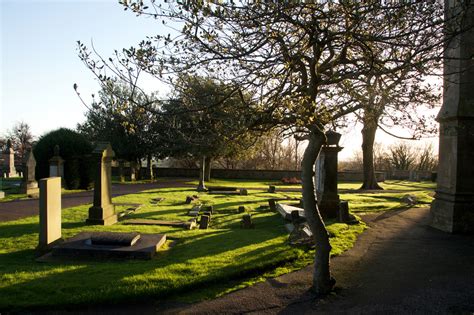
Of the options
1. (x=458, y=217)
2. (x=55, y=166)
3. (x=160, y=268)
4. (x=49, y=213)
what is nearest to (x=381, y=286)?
(x=160, y=268)

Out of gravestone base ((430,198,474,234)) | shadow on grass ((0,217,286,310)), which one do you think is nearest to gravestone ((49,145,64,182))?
Answer: shadow on grass ((0,217,286,310))

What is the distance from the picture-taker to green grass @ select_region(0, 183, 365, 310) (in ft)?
17.9

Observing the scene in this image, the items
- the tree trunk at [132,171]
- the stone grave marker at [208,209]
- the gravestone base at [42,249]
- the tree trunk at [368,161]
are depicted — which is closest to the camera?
the gravestone base at [42,249]

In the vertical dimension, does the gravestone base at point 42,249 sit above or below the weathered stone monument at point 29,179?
below

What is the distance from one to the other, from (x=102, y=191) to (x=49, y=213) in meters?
3.42

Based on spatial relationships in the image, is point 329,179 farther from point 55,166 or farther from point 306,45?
point 55,166

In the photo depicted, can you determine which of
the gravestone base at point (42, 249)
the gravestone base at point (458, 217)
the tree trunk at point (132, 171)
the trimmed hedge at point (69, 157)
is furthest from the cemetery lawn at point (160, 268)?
the tree trunk at point (132, 171)

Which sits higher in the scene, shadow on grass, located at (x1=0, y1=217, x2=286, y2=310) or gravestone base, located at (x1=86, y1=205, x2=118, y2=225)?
gravestone base, located at (x1=86, y1=205, x2=118, y2=225)

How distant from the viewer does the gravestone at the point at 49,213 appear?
26.1ft

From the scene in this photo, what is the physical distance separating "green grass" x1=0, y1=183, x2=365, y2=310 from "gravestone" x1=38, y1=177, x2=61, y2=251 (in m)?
0.41

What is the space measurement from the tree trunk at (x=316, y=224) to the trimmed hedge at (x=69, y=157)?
65.8ft

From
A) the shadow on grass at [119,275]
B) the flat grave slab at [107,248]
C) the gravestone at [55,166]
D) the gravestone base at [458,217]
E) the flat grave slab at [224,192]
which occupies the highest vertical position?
the gravestone at [55,166]

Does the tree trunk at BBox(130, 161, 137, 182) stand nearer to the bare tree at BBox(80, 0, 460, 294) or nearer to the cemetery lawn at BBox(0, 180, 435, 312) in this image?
the cemetery lawn at BBox(0, 180, 435, 312)

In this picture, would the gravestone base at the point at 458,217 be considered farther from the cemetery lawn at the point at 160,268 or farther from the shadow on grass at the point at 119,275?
the shadow on grass at the point at 119,275
